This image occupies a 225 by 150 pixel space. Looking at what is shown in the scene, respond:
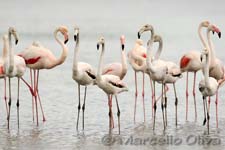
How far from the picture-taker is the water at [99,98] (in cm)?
902

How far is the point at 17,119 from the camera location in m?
10.3

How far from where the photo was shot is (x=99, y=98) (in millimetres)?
12195

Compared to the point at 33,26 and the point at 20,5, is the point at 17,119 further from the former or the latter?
the point at 20,5

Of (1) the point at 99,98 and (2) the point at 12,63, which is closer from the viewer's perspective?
(2) the point at 12,63

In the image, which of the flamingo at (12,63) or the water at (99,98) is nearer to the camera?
the water at (99,98)

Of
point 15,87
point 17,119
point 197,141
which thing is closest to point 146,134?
point 197,141

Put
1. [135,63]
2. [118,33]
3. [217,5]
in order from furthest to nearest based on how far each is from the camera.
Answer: [217,5]
[118,33]
[135,63]

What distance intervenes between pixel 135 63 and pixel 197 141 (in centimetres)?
277

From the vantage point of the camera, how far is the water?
29.6 ft

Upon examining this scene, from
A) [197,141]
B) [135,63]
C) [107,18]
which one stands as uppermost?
[107,18]

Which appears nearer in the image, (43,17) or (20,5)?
(43,17)

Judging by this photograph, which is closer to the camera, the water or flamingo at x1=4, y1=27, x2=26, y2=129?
the water

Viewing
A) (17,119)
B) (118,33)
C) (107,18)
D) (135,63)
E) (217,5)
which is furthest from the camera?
(217,5)

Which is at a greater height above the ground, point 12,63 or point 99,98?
point 12,63
